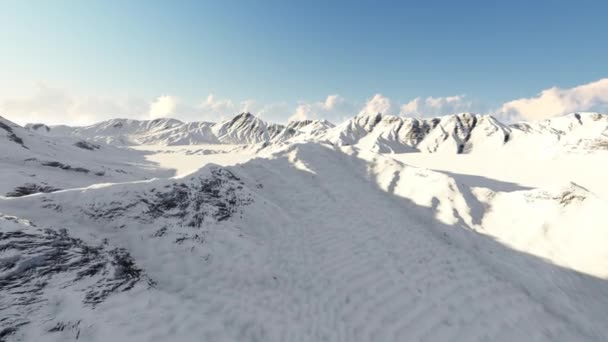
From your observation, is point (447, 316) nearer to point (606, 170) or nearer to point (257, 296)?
point (257, 296)

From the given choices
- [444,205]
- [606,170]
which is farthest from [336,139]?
[444,205]

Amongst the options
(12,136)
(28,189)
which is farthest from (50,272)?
(12,136)

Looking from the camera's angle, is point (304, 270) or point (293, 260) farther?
point (293, 260)

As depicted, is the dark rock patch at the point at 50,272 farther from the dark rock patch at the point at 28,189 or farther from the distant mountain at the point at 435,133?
the distant mountain at the point at 435,133

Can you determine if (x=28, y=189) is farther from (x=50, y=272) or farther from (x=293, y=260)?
(x=293, y=260)

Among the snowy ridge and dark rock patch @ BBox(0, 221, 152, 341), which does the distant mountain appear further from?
dark rock patch @ BBox(0, 221, 152, 341)

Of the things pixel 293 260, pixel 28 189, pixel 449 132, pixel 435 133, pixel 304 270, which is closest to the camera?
pixel 304 270

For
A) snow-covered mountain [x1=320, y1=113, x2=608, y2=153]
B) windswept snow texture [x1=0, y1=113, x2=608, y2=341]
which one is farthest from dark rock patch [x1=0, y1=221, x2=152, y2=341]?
snow-covered mountain [x1=320, y1=113, x2=608, y2=153]

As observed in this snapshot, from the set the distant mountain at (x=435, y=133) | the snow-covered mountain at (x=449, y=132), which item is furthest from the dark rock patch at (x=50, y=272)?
the snow-covered mountain at (x=449, y=132)
